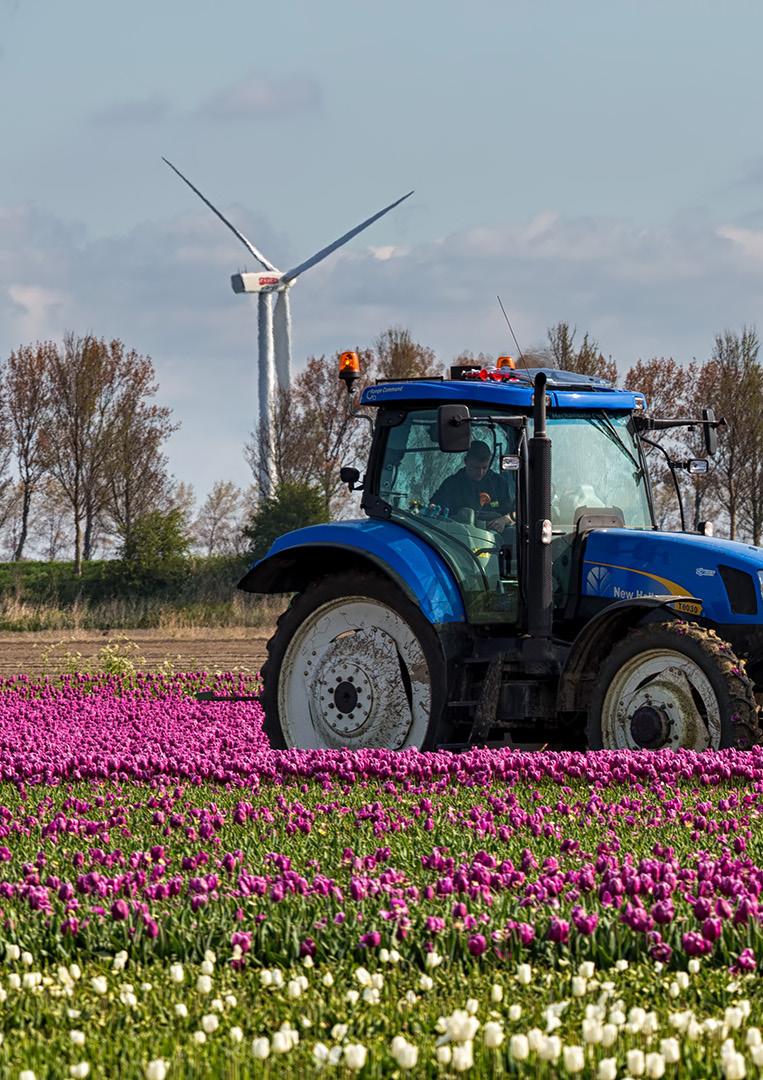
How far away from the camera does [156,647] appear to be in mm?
29156

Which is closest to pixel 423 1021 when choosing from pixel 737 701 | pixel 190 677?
pixel 737 701

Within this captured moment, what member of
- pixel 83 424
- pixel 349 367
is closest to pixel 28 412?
pixel 83 424

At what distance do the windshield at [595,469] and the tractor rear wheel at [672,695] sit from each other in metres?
1.32

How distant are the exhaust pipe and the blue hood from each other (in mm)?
423

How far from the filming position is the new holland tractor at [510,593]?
10.5 meters

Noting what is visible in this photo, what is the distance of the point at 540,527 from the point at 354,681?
1.82 m

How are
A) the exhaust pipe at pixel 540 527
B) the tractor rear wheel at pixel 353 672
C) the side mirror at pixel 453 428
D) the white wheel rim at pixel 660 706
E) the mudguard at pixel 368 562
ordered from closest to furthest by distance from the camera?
1. the white wheel rim at pixel 660 706
2. the side mirror at pixel 453 428
3. the exhaust pipe at pixel 540 527
4. the mudguard at pixel 368 562
5. the tractor rear wheel at pixel 353 672

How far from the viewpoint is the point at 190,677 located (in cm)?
2008

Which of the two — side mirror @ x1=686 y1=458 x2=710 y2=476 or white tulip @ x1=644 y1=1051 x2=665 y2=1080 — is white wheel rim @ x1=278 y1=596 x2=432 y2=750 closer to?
side mirror @ x1=686 y1=458 x2=710 y2=476

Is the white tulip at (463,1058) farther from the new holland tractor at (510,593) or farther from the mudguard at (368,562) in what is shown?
the mudguard at (368,562)

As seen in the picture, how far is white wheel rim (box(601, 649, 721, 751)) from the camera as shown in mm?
10227

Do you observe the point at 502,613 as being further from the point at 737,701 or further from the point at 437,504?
the point at 737,701

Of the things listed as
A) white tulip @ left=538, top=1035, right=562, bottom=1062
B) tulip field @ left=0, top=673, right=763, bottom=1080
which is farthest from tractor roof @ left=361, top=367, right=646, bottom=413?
white tulip @ left=538, top=1035, right=562, bottom=1062

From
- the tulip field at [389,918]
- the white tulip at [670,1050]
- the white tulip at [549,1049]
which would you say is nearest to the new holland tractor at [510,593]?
the tulip field at [389,918]
